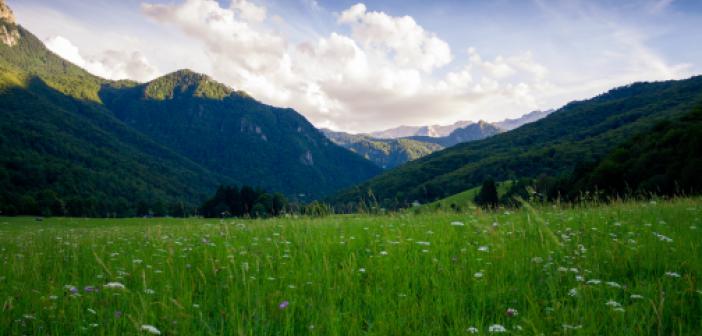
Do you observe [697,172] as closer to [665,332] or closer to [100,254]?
[665,332]

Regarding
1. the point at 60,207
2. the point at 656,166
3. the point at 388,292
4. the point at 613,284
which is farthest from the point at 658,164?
the point at 60,207

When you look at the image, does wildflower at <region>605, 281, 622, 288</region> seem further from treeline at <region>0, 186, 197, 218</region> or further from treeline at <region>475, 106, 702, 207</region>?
treeline at <region>0, 186, 197, 218</region>

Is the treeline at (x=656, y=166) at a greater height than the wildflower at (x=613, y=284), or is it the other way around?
the treeline at (x=656, y=166)

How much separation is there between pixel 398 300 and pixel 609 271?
3018 millimetres

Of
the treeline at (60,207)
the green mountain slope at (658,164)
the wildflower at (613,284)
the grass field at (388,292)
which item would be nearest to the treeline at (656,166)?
the green mountain slope at (658,164)

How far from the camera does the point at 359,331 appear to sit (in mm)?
3139

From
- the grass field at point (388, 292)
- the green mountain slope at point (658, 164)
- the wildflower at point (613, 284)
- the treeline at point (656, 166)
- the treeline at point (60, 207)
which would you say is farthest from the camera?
the treeline at point (60, 207)

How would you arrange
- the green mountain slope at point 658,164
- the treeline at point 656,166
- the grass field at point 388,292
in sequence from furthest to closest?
the green mountain slope at point 658,164 → the treeline at point 656,166 → the grass field at point 388,292

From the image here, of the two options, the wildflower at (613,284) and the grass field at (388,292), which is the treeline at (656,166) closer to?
the grass field at (388,292)

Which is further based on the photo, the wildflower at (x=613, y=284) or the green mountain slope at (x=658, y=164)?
the green mountain slope at (x=658, y=164)

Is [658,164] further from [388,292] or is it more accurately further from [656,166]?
[388,292]

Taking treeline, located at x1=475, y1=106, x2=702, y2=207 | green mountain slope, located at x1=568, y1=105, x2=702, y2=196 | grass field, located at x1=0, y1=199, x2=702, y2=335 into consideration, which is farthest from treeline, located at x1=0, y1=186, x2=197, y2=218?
green mountain slope, located at x1=568, y1=105, x2=702, y2=196

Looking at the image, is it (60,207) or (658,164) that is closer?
(658,164)

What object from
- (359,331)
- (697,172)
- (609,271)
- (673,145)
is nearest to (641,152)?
(673,145)
